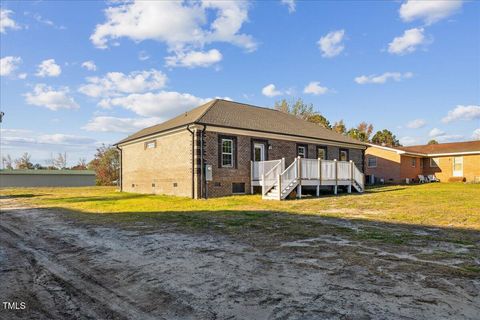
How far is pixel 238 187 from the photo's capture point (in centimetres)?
1942

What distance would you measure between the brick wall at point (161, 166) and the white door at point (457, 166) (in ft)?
100

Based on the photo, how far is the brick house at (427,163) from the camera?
33.7 metres

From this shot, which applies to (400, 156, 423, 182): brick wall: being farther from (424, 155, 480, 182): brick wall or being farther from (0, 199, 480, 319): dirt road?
(0, 199, 480, 319): dirt road

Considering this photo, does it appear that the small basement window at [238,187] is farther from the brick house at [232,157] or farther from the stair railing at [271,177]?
the stair railing at [271,177]

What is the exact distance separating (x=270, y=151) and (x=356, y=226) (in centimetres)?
1244

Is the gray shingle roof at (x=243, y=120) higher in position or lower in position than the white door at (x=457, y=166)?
higher

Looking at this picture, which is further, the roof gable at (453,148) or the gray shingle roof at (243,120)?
the roof gable at (453,148)

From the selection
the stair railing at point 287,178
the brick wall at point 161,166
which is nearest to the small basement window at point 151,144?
the brick wall at point 161,166

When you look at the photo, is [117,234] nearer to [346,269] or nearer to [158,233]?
[158,233]

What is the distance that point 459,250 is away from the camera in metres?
6.05

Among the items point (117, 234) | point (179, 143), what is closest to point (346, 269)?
point (117, 234)

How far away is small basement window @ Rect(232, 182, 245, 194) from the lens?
19.2 m

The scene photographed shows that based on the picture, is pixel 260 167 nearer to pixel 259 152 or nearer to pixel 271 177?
pixel 259 152

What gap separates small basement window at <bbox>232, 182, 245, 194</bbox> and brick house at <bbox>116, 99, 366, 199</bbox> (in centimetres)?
4
